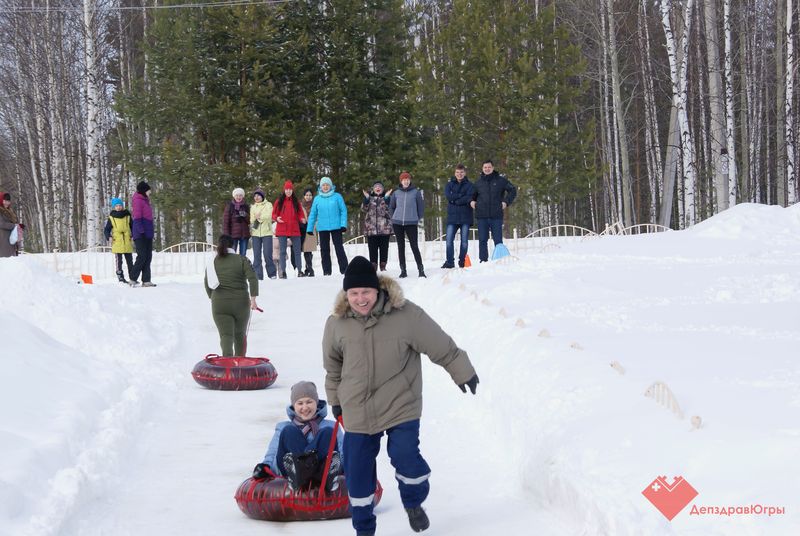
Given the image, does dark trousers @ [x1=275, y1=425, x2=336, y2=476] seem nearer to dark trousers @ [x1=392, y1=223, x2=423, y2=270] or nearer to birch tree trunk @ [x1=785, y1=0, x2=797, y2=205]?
dark trousers @ [x1=392, y1=223, x2=423, y2=270]

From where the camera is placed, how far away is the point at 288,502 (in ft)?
19.5

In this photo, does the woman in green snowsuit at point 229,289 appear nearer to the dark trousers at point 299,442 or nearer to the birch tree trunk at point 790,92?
the dark trousers at point 299,442

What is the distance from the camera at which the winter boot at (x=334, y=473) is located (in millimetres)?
6012

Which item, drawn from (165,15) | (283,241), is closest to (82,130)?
(165,15)

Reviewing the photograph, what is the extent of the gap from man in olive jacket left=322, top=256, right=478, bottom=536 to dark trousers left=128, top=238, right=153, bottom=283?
13.2 metres

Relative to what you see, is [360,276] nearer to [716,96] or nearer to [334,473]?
[334,473]

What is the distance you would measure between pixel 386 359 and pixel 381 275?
0.46m

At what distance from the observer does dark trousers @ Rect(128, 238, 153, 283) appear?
59.2 ft

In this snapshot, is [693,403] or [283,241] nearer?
[693,403]

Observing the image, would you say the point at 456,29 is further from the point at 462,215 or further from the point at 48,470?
the point at 48,470

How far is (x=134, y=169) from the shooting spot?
1113 inches

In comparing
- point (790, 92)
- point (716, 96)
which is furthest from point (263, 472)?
point (790, 92)

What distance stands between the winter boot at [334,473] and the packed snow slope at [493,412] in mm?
207
